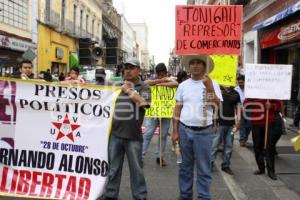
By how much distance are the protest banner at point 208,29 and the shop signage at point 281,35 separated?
18.8 ft

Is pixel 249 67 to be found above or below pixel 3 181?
above

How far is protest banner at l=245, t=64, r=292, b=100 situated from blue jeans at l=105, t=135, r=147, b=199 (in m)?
3.15

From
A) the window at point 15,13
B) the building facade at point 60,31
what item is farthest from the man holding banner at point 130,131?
the building facade at point 60,31

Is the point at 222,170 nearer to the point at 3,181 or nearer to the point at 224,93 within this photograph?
Result: the point at 224,93

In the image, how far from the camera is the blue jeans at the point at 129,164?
20.9 ft

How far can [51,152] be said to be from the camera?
20.2ft

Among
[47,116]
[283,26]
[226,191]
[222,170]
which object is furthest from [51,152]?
[283,26]

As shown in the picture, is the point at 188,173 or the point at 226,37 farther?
the point at 226,37

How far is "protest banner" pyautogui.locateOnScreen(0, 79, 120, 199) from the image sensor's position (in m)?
6.12

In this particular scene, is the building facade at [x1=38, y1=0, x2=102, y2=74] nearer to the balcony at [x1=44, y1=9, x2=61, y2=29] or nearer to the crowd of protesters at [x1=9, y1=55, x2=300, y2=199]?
the balcony at [x1=44, y1=9, x2=61, y2=29]

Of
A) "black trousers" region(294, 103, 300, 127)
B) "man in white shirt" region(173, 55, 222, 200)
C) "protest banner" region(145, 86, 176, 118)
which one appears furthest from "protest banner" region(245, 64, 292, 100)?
"black trousers" region(294, 103, 300, 127)

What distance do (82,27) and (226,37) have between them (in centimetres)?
3924

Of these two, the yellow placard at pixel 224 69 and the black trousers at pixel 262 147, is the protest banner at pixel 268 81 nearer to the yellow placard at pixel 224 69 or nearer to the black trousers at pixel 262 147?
the black trousers at pixel 262 147

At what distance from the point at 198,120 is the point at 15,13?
864 inches
